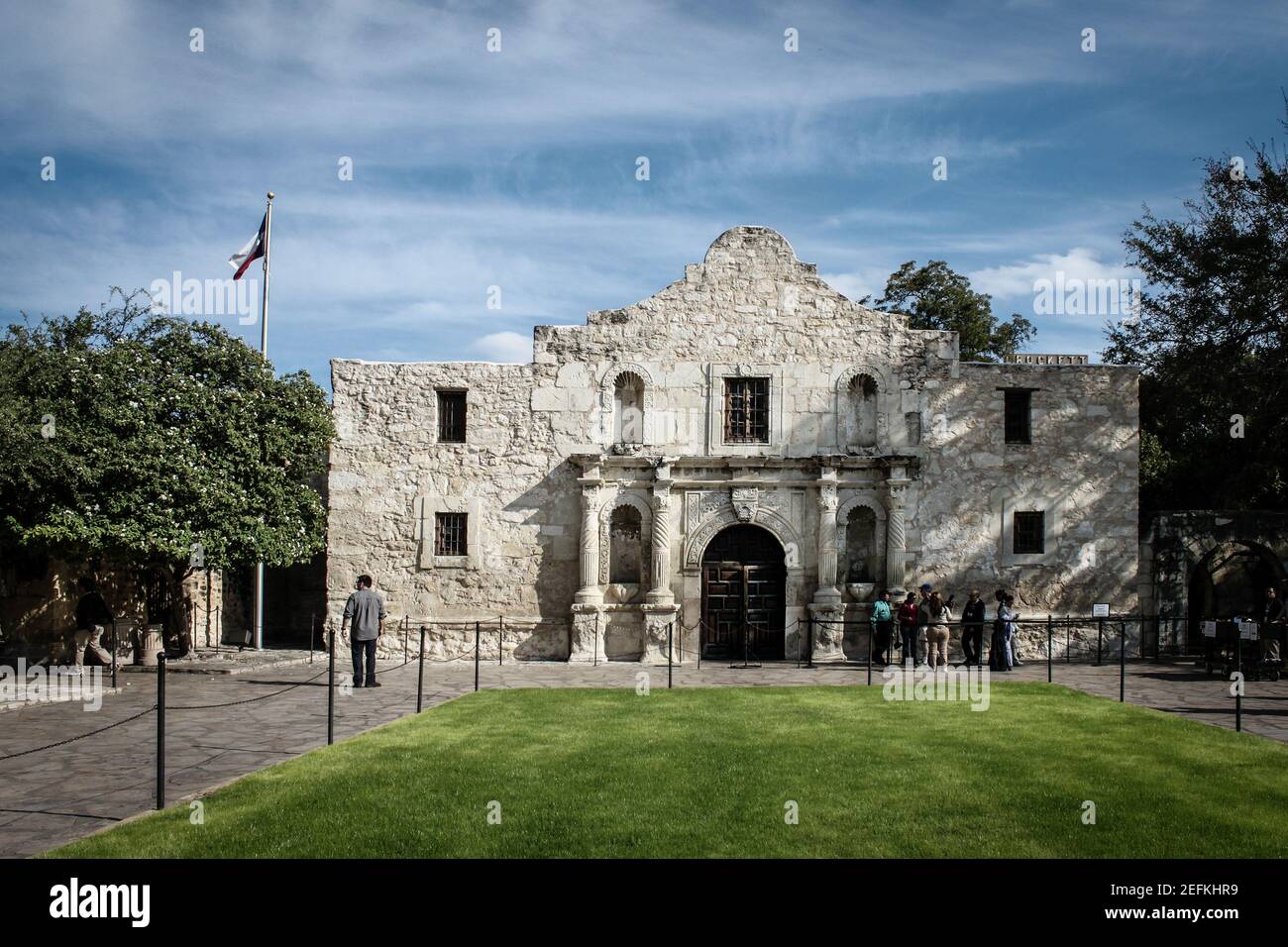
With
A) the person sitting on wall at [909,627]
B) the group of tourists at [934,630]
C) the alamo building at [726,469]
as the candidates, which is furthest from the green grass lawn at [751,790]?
the alamo building at [726,469]

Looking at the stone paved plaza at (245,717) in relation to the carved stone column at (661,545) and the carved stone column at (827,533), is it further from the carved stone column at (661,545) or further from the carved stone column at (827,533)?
the carved stone column at (827,533)

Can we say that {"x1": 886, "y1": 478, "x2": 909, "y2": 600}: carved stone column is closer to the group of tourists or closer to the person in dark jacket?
the group of tourists

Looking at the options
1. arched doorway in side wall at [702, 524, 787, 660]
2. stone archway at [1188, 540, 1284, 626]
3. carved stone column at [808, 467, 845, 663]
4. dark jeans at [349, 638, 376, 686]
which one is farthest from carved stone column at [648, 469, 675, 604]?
stone archway at [1188, 540, 1284, 626]

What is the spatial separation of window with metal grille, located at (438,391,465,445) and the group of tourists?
9287 millimetres

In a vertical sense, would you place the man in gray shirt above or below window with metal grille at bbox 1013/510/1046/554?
below

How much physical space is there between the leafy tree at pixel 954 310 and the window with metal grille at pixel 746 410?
15027mm

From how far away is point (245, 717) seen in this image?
1262cm

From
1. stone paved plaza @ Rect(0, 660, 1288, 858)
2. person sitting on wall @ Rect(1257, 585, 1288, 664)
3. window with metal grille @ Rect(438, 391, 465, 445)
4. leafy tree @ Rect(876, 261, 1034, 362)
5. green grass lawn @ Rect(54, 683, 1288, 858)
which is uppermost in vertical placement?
leafy tree @ Rect(876, 261, 1034, 362)

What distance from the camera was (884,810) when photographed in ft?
25.8

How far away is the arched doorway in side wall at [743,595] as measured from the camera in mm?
20703

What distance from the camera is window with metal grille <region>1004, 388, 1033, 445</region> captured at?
21141 millimetres
